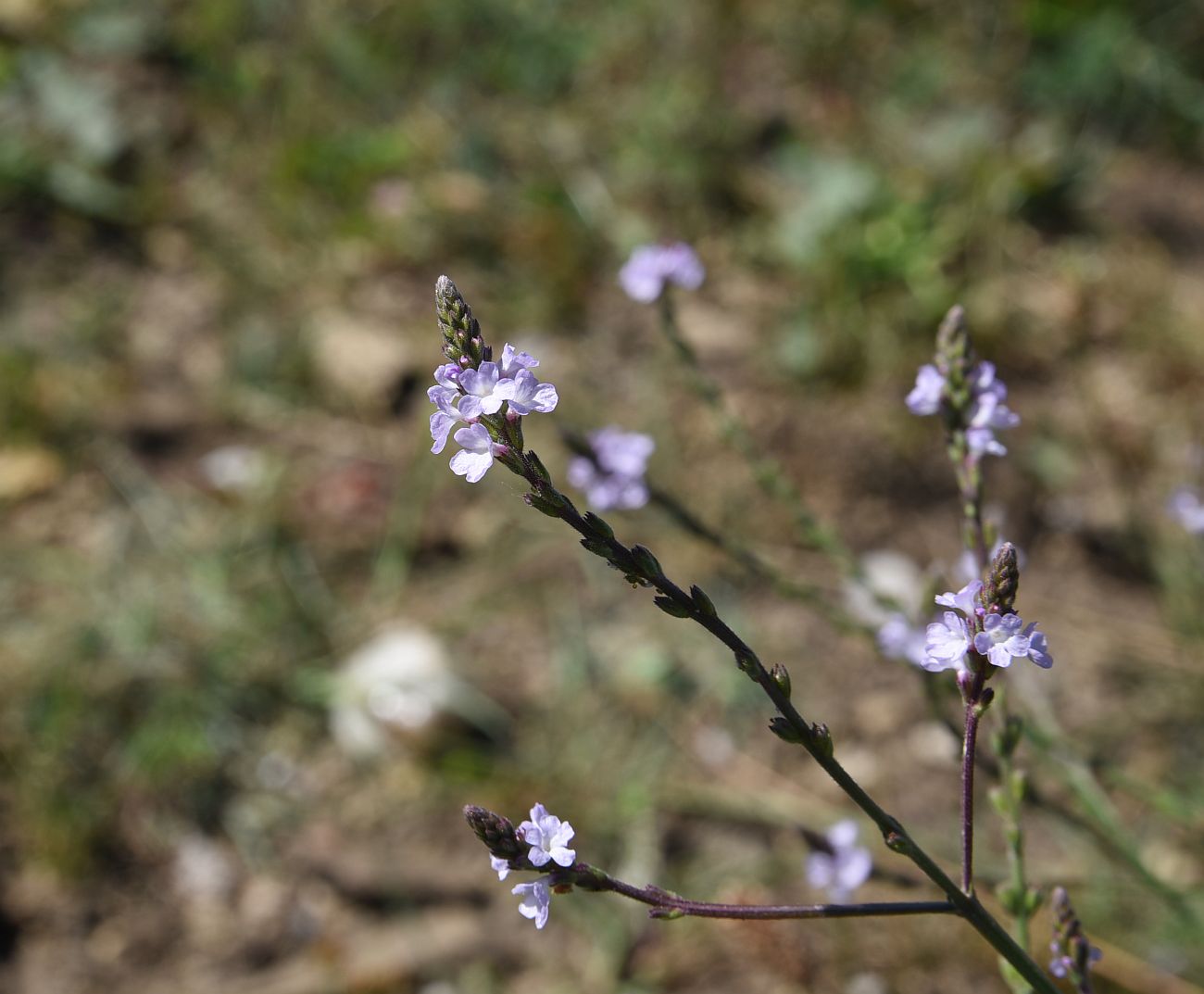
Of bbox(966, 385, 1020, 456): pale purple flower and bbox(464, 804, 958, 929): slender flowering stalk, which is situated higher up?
bbox(966, 385, 1020, 456): pale purple flower

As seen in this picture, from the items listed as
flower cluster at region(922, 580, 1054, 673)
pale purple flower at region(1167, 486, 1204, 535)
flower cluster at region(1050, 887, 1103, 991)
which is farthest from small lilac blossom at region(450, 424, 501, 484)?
pale purple flower at region(1167, 486, 1204, 535)

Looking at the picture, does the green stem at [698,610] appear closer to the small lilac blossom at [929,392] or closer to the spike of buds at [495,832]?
the spike of buds at [495,832]

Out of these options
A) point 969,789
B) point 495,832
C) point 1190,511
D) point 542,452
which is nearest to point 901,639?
point 969,789

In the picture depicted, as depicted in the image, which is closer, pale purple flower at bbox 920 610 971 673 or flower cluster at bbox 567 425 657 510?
pale purple flower at bbox 920 610 971 673

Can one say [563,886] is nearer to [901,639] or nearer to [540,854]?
[540,854]

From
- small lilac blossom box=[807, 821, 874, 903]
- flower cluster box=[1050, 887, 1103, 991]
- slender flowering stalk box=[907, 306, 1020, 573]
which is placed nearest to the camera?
flower cluster box=[1050, 887, 1103, 991]

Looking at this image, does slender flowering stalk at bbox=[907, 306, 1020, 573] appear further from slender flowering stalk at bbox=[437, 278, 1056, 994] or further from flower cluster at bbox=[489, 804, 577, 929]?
flower cluster at bbox=[489, 804, 577, 929]
